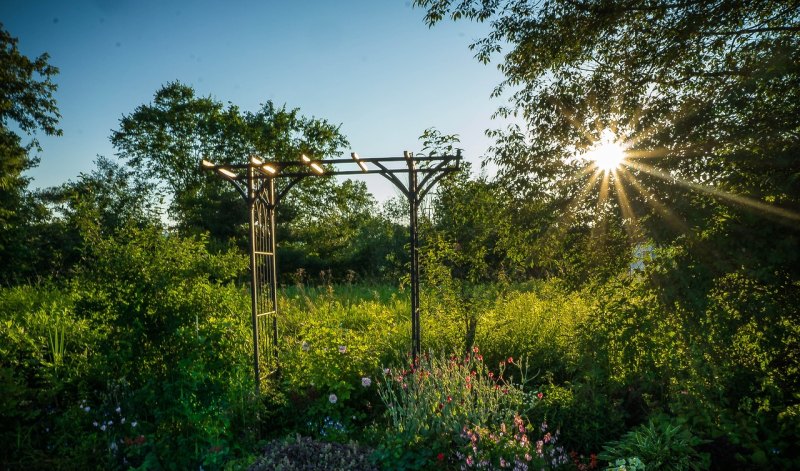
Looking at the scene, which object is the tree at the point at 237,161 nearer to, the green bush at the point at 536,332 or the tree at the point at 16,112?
the tree at the point at 16,112

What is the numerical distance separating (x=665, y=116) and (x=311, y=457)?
3.36 metres

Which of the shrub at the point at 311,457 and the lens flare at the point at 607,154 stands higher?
the lens flare at the point at 607,154

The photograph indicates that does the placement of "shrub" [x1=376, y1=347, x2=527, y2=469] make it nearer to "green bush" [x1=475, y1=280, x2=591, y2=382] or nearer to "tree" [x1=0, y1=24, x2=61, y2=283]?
"green bush" [x1=475, y1=280, x2=591, y2=382]

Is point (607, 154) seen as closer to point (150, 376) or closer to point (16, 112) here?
point (150, 376)

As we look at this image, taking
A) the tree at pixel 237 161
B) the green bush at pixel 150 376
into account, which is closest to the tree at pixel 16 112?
the tree at pixel 237 161

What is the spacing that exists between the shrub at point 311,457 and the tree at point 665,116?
7.63 ft

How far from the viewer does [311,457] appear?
3254 mm

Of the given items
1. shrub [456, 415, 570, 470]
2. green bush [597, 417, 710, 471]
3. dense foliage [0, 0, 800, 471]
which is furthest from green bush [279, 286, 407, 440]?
green bush [597, 417, 710, 471]

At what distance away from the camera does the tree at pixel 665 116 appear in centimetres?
272

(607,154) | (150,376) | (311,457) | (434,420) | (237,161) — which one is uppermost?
(237,161)

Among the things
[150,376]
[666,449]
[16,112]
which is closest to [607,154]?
[666,449]

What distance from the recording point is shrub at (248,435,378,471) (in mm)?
3119

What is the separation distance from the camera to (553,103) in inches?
173

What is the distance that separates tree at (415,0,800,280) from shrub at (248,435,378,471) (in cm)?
233
